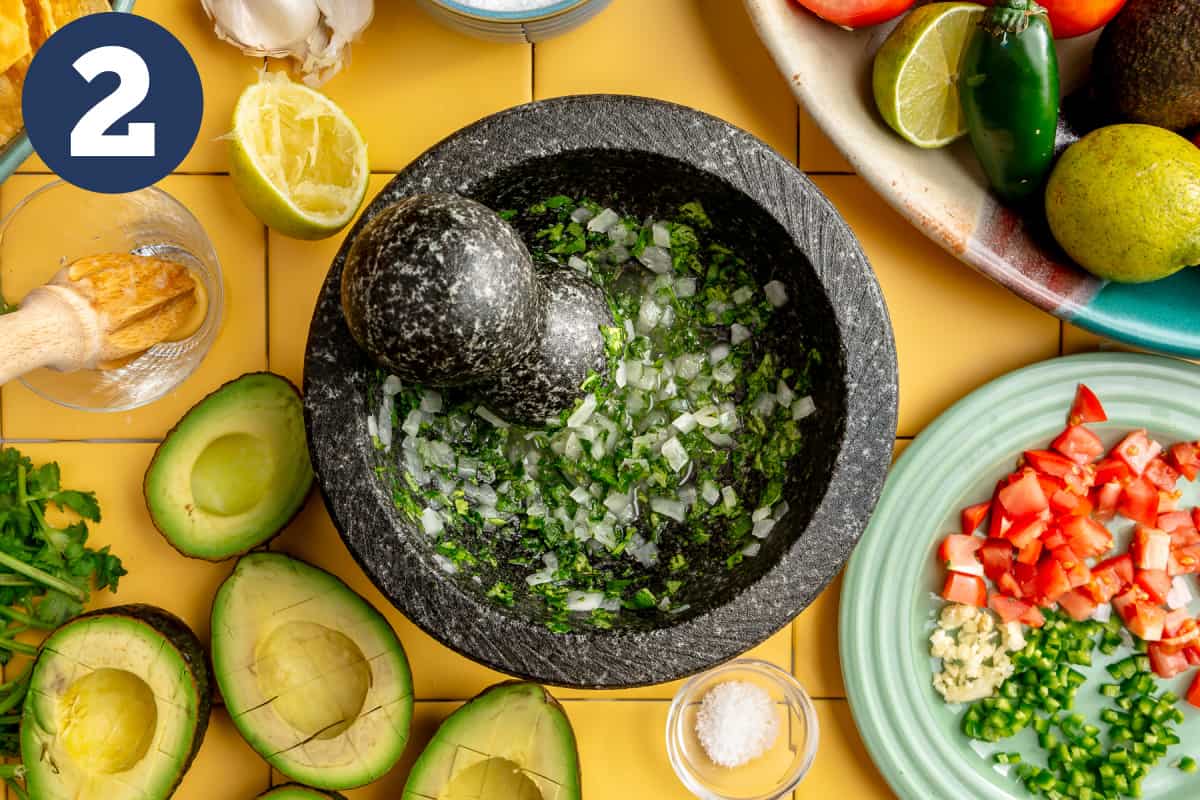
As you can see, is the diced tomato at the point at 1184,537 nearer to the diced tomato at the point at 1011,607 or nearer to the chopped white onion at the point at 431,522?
the diced tomato at the point at 1011,607

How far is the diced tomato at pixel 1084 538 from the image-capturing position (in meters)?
1.40

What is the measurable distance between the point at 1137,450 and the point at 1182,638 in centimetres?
27

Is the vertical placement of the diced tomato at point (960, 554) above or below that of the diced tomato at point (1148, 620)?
above

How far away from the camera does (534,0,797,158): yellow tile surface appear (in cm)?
138

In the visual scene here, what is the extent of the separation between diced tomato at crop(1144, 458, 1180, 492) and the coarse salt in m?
0.62

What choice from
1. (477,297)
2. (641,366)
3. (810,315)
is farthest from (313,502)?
(810,315)

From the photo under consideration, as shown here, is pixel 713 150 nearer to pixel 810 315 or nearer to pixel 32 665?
pixel 810 315

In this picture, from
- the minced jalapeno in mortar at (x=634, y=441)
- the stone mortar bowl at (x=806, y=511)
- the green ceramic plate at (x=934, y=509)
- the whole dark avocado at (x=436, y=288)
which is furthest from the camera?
the green ceramic plate at (x=934, y=509)

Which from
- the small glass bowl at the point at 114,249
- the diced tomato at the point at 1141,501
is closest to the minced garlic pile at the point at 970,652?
the diced tomato at the point at 1141,501

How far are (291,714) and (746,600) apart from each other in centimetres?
65

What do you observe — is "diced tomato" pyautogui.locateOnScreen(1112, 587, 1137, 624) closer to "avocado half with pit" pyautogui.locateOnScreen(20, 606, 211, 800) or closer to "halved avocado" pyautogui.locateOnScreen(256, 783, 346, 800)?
"halved avocado" pyautogui.locateOnScreen(256, 783, 346, 800)

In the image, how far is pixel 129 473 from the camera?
1.43m

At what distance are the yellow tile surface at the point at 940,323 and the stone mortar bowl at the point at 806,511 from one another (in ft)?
1.20

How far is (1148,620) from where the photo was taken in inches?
55.2
